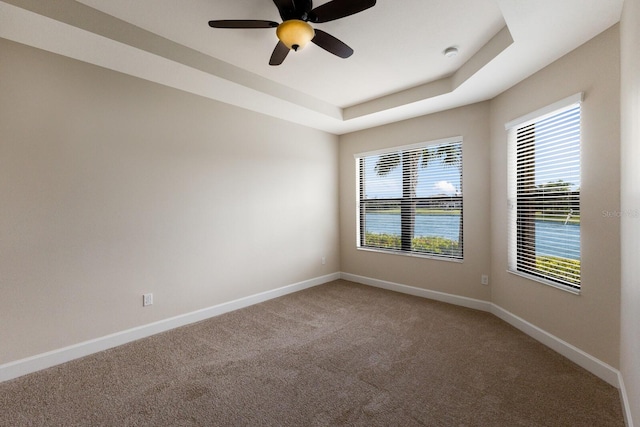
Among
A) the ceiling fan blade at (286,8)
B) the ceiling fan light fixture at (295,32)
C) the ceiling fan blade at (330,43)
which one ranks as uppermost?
the ceiling fan blade at (286,8)

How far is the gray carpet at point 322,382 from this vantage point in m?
1.86

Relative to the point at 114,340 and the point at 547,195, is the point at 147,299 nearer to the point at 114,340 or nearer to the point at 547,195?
the point at 114,340

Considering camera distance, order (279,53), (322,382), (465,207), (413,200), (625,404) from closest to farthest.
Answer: (625,404)
(322,382)
(279,53)
(465,207)
(413,200)

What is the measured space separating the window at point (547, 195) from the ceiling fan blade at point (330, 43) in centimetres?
192

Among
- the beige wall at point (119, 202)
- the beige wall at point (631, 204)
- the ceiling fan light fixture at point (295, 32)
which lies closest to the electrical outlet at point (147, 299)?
the beige wall at point (119, 202)

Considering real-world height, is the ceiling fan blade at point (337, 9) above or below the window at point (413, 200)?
above

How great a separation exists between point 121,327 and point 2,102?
2080 millimetres

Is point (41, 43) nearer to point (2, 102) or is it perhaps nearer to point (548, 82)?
point (2, 102)

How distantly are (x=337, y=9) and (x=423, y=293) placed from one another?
360 centimetres

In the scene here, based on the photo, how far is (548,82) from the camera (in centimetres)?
273

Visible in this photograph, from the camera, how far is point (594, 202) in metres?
2.29

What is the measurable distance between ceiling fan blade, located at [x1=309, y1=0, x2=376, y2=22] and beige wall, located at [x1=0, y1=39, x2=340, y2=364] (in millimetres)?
1955

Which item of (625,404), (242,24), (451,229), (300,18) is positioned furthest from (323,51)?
(625,404)

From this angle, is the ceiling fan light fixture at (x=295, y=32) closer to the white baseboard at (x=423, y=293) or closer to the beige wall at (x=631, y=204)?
the beige wall at (x=631, y=204)
